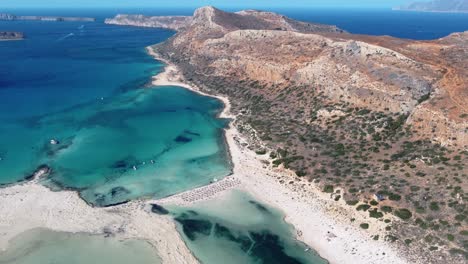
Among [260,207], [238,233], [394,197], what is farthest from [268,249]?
[394,197]

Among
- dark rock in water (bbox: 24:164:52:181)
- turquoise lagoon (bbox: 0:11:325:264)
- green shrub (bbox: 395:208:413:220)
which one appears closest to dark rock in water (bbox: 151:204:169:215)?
turquoise lagoon (bbox: 0:11:325:264)

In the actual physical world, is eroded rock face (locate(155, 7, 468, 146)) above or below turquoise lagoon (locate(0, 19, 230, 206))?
above

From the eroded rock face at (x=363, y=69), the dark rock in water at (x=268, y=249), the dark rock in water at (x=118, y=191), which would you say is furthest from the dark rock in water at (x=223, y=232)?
the eroded rock face at (x=363, y=69)

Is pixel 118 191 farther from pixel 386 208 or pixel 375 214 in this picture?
pixel 386 208

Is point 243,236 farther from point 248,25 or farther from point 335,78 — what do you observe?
Answer: point 248,25

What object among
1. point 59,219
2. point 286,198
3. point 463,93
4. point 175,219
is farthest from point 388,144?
point 59,219

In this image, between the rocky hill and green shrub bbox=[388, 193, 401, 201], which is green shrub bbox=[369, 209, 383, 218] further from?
green shrub bbox=[388, 193, 401, 201]
